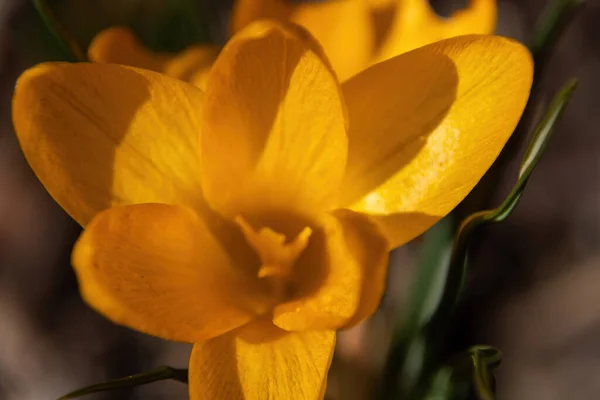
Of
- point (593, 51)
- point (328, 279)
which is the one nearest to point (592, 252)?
point (593, 51)

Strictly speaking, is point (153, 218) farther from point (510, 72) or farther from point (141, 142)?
point (510, 72)

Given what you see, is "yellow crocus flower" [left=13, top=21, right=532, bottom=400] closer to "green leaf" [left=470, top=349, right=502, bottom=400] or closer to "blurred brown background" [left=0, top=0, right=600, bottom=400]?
"green leaf" [left=470, top=349, right=502, bottom=400]

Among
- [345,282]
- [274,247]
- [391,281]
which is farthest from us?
[391,281]

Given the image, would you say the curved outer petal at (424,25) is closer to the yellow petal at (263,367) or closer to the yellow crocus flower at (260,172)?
the yellow crocus flower at (260,172)

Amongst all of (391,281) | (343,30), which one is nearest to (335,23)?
(343,30)

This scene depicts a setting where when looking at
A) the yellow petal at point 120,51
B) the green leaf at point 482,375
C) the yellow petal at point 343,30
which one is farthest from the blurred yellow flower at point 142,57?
the green leaf at point 482,375

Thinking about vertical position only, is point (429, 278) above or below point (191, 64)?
below

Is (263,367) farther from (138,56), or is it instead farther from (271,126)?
(138,56)
